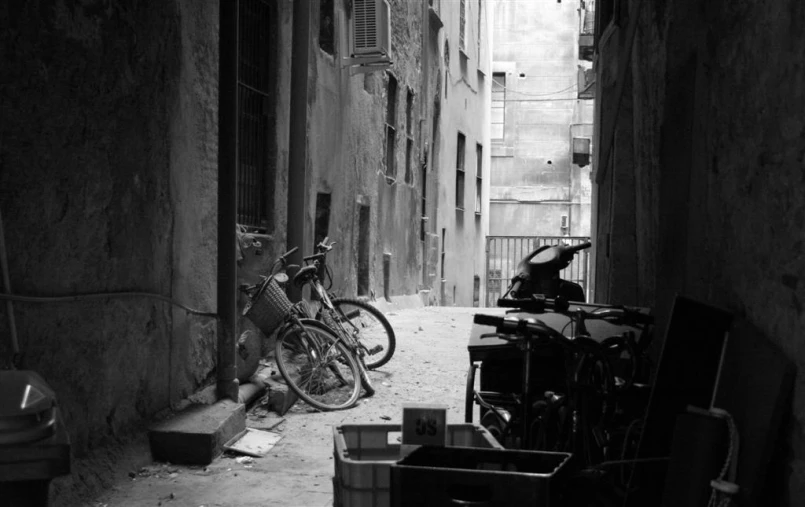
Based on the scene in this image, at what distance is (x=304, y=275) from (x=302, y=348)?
0.94 m

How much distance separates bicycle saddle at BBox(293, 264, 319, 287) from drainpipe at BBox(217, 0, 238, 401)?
162cm

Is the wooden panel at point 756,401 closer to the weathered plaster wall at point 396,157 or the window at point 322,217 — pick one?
the weathered plaster wall at point 396,157

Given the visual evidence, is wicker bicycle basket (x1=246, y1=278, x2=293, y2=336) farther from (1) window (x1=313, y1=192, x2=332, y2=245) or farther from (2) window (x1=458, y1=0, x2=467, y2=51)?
(2) window (x1=458, y1=0, x2=467, y2=51)

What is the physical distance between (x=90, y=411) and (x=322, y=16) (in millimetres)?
7430

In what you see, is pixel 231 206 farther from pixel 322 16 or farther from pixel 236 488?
pixel 322 16

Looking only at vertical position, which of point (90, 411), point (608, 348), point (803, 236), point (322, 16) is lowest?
point (90, 411)

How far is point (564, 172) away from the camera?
122ft

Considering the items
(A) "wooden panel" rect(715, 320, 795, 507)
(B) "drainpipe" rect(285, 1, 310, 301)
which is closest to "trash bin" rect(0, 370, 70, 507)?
(A) "wooden panel" rect(715, 320, 795, 507)

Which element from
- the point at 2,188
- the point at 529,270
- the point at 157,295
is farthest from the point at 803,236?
the point at 157,295

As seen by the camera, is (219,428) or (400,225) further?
(400,225)

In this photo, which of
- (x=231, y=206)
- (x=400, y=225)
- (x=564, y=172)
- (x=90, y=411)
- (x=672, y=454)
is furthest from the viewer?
(x=564, y=172)

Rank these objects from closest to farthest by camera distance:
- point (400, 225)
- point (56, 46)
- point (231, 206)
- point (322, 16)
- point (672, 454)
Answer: point (672, 454) → point (56, 46) → point (231, 206) → point (322, 16) → point (400, 225)

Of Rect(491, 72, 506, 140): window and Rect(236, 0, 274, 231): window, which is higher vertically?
Rect(491, 72, 506, 140): window

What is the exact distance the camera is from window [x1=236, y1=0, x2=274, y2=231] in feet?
26.9
